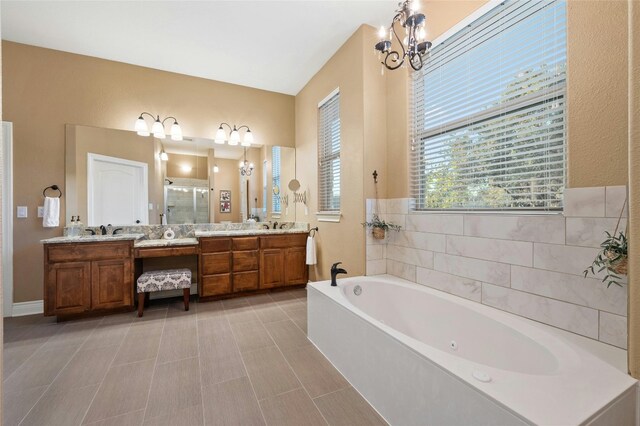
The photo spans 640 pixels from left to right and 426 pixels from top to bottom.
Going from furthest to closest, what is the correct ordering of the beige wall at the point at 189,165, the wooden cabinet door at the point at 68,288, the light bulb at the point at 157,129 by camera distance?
the beige wall at the point at 189,165
the light bulb at the point at 157,129
the wooden cabinet door at the point at 68,288

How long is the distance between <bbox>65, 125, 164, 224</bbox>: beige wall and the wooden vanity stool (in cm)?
88

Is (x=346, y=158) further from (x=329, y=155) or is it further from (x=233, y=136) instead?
(x=233, y=136)

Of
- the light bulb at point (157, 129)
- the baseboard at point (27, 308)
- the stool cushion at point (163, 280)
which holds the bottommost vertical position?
the baseboard at point (27, 308)

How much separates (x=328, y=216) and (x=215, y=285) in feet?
5.50

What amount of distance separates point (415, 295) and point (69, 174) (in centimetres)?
407

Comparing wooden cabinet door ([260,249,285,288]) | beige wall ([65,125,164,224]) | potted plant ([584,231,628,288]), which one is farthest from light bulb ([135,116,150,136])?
potted plant ([584,231,628,288])

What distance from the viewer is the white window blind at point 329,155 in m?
3.35

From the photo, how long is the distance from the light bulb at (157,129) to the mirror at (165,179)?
12cm

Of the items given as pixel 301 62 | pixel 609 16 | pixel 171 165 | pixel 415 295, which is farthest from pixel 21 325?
pixel 609 16

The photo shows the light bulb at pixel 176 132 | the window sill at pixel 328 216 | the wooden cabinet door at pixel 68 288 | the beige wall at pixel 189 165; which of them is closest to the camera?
the wooden cabinet door at pixel 68 288

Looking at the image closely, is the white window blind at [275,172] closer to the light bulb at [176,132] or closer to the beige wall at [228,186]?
the beige wall at [228,186]

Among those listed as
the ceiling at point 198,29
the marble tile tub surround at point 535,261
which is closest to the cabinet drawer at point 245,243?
the marble tile tub surround at point 535,261

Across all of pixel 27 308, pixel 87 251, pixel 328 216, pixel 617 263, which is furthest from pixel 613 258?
pixel 27 308

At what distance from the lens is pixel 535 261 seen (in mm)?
1658
